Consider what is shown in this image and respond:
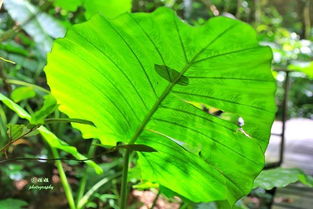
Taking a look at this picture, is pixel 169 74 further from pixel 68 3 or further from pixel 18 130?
pixel 68 3

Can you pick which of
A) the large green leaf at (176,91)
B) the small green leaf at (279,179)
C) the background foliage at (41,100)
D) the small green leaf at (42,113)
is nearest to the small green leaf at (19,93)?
the background foliage at (41,100)

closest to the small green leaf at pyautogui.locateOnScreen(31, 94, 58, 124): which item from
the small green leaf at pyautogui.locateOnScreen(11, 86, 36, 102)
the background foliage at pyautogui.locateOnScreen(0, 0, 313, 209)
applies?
the background foliage at pyautogui.locateOnScreen(0, 0, 313, 209)

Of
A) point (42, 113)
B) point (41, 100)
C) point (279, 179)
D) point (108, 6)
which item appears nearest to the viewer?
point (42, 113)

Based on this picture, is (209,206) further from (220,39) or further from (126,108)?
(220,39)

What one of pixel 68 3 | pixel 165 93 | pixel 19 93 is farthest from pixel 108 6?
pixel 165 93

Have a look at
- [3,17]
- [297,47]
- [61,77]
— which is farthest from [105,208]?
[297,47]

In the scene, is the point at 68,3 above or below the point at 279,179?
above

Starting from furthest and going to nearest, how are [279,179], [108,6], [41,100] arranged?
[41,100], [108,6], [279,179]
